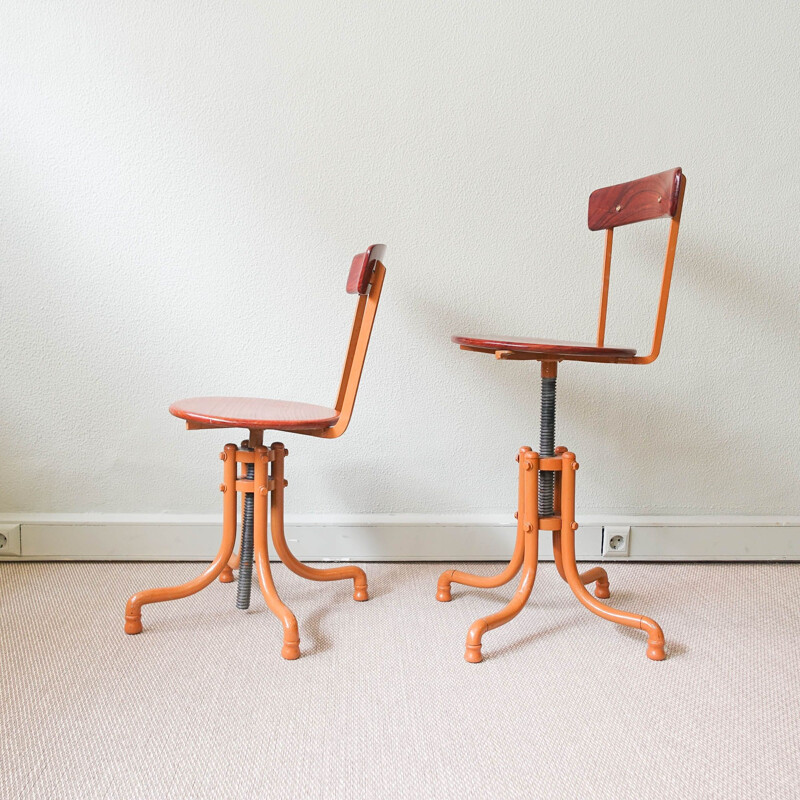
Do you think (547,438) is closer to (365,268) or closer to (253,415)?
(365,268)

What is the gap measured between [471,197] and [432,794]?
165cm

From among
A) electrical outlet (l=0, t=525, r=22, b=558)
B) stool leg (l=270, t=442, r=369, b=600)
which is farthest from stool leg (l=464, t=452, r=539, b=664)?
electrical outlet (l=0, t=525, r=22, b=558)

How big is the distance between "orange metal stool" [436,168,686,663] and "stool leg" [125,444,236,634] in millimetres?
574

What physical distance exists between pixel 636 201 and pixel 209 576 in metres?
1.38

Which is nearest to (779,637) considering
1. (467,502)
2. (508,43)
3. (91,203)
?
(467,502)

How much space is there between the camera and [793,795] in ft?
4.26

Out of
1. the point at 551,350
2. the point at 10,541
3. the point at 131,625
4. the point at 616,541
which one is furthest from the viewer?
the point at 616,541

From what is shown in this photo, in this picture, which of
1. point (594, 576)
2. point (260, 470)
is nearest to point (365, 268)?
point (260, 470)

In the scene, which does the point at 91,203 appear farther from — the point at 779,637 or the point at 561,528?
the point at 779,637

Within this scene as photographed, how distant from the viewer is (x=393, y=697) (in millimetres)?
1603

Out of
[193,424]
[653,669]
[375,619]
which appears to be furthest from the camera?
[375,619]

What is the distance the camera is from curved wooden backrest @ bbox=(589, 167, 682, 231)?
180cm

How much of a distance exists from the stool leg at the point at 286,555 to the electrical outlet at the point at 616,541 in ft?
2.60

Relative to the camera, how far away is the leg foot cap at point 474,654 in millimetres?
1765
